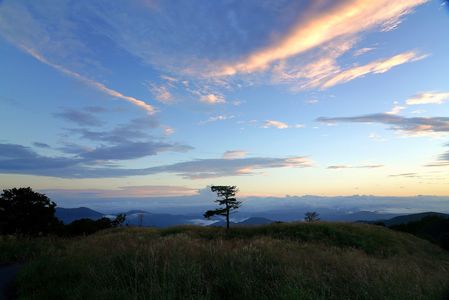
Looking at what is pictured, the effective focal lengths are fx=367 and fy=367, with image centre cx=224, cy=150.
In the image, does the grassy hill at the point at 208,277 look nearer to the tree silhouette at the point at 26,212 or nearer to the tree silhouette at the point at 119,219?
the tree silhouette at the point at 26,212

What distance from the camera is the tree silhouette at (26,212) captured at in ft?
106

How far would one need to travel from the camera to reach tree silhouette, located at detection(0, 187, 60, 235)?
3225 cm

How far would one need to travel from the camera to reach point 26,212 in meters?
33.3

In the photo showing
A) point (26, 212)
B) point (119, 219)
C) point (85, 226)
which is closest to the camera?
point (26, 212)

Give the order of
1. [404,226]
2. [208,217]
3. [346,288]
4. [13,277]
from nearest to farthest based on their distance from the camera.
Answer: [346,288] < [13,277] < [208,217] < [404,226]

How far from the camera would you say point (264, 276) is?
8516 millimetres

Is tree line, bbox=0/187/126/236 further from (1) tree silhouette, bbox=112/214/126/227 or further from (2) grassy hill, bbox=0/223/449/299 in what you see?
(2) grassy hill, bbox=0/223/449/299

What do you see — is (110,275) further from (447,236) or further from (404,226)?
(404,226)

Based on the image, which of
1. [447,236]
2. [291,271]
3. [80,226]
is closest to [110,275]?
[291,271]

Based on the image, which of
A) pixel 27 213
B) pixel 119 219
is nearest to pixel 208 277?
pixel 27 213

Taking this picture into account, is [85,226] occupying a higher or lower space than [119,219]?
lower

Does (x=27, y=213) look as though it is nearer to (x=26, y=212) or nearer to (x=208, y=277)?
(x=26, y=212)

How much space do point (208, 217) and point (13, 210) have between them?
23353mm

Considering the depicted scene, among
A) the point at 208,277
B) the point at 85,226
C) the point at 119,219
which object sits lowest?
the point at 208,277
